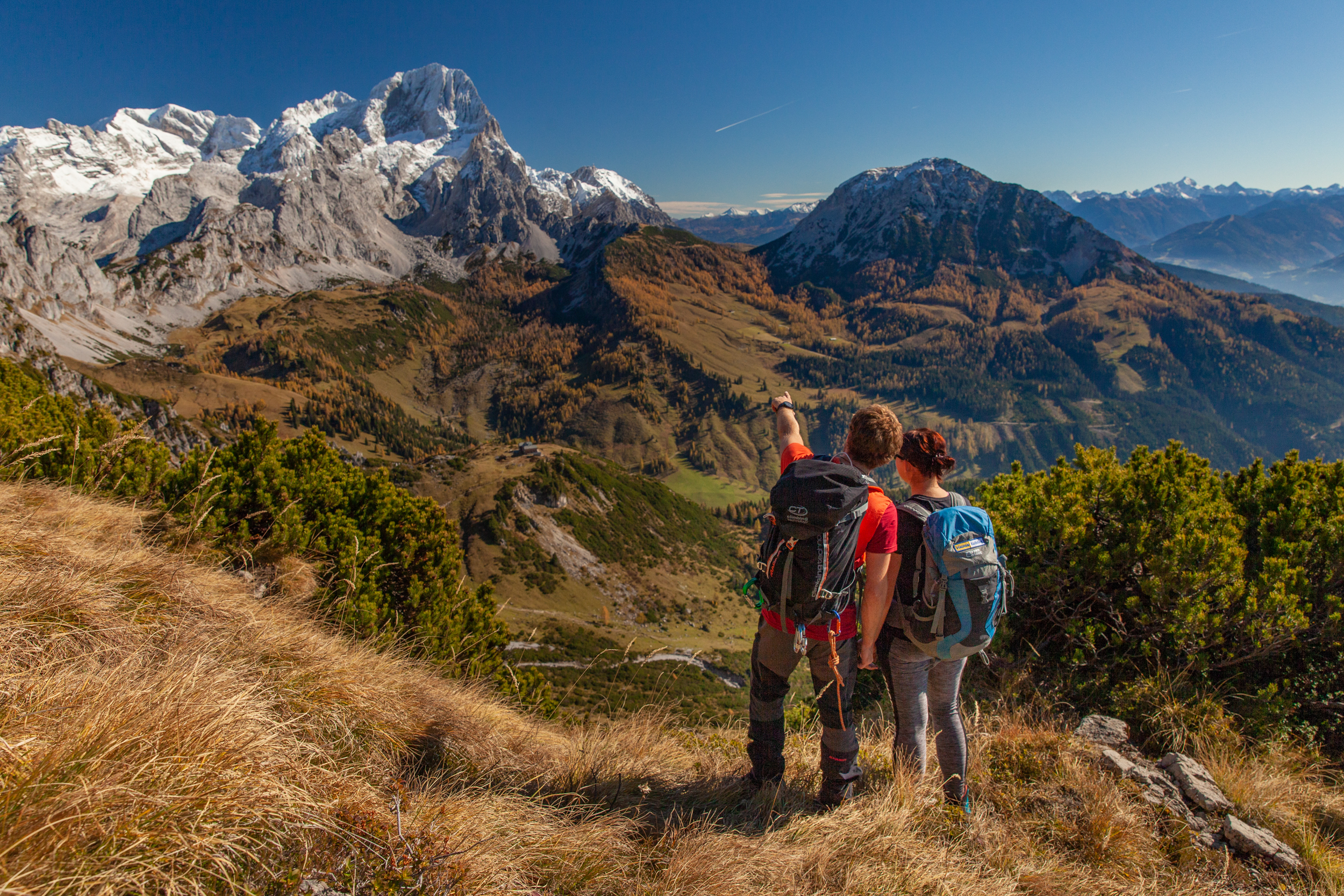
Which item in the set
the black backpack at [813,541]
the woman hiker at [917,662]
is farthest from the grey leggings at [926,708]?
the black backpack at [813,541]

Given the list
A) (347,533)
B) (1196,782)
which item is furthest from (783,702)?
(347,533)

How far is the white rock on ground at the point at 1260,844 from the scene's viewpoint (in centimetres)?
506

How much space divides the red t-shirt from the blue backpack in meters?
0.31

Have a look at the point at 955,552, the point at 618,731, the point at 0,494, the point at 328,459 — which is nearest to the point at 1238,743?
the point at 955,552

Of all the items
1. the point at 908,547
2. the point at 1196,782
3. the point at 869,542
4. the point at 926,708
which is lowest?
the point at 1196,782

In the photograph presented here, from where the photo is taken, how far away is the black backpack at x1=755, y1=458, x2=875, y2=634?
4.51m

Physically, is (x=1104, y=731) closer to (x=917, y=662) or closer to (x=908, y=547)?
(x=917, y=662)

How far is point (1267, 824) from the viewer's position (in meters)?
5.54

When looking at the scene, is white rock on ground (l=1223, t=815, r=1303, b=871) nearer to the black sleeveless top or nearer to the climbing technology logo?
the black sleeveless top

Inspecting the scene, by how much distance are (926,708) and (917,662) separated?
1.82 ft

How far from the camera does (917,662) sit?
5328 millimetres

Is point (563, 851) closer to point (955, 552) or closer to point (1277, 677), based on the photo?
point (955, 552)

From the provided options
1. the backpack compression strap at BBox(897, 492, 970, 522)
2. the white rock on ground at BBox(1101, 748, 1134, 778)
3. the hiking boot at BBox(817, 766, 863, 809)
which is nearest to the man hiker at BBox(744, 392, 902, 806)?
the hiking boot at BBox(817, 766, 863, 809)

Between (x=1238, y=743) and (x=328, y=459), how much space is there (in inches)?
665
